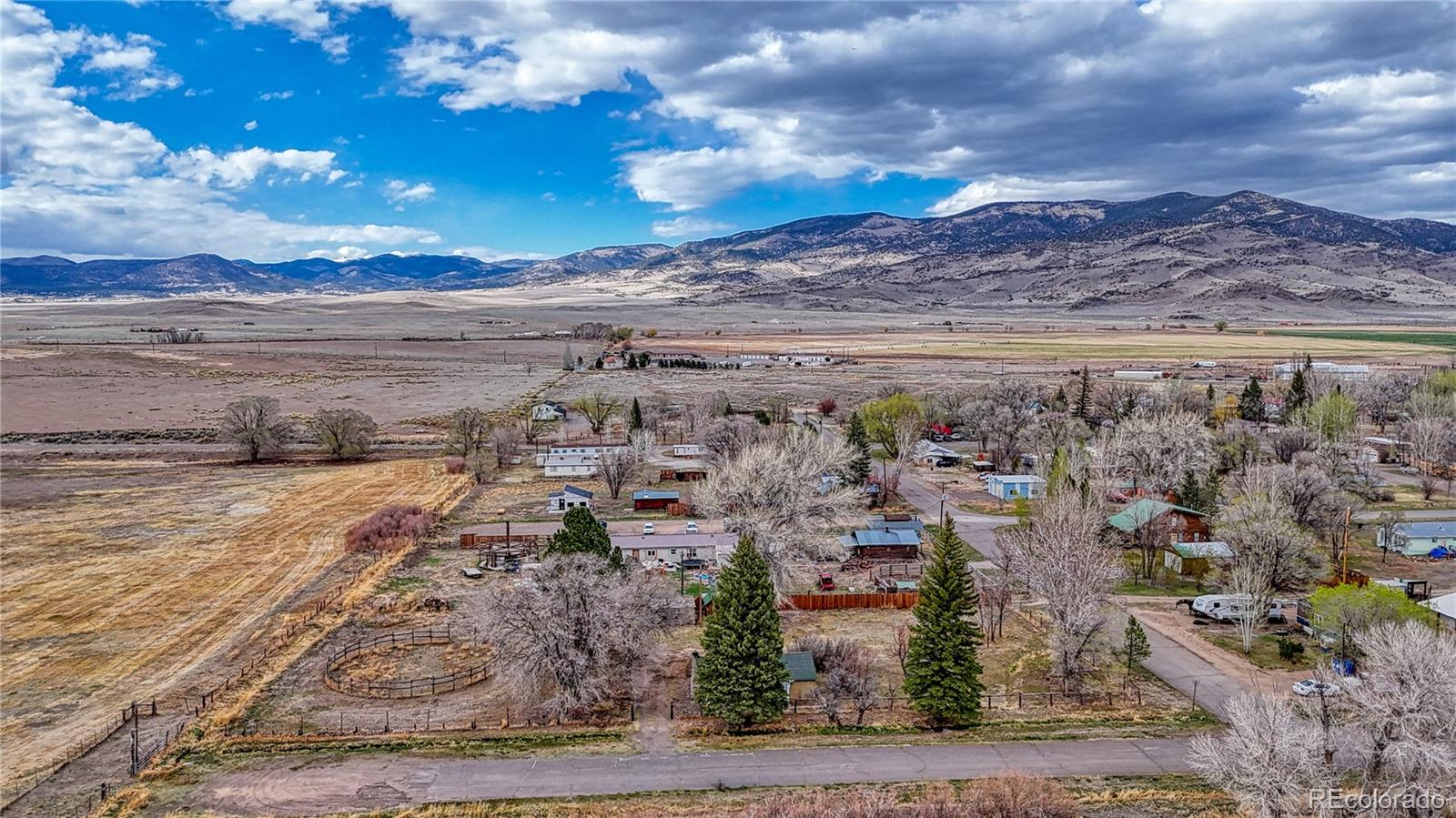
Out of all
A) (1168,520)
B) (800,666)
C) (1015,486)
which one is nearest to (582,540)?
(800,666)

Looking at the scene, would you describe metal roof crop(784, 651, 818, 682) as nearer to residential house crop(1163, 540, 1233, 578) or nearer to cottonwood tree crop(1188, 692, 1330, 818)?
cottonwood tree crop(1188, 692, 1330, 818)

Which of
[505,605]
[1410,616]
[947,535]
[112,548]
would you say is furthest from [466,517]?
[1410,616]

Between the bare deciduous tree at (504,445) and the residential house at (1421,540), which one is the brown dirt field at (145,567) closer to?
the bare deciduous tree at (504,445)

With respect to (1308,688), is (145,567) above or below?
above

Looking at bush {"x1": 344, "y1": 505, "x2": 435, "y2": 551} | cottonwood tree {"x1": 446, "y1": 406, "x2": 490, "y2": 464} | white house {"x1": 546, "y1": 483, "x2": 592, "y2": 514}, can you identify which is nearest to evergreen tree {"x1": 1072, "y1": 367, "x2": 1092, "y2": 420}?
white house {"x1": 546, "y1": 483, "x2": 592, "y2": 514}

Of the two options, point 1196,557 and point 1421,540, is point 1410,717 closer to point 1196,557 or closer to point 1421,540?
point 1196,557

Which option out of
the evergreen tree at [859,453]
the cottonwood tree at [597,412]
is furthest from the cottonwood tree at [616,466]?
the evergreen tree at [859,453]

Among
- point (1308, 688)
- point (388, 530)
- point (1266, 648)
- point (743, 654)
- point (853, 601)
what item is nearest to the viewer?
point (743, 654)
